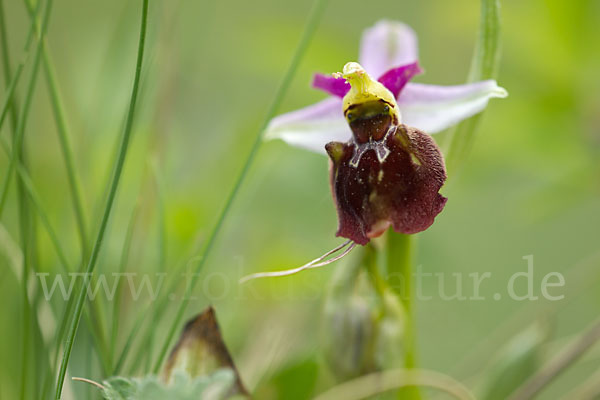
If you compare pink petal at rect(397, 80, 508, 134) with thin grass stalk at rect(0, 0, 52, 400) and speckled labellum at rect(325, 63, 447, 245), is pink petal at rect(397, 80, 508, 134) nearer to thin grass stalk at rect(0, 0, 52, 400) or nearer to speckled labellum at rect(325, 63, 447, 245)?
speckled labellum at rect(325, 63, 447, 245)

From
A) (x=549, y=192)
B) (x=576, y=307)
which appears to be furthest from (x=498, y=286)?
(x=549, y=192)

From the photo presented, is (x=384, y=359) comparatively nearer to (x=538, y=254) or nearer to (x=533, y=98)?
(x=533, y=98)

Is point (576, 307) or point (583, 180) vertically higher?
point (583, 180)

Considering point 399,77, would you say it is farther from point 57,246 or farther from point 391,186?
point 57,246

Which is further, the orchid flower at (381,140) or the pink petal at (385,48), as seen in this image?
the pink petal at (385,48)

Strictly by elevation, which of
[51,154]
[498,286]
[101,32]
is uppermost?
[101,32]

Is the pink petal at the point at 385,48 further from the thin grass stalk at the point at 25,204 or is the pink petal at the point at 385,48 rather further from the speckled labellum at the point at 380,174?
the thin grass stalk at the point at 25,204

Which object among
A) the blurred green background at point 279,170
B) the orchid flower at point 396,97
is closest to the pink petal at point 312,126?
the orchid flower at point 396,97
